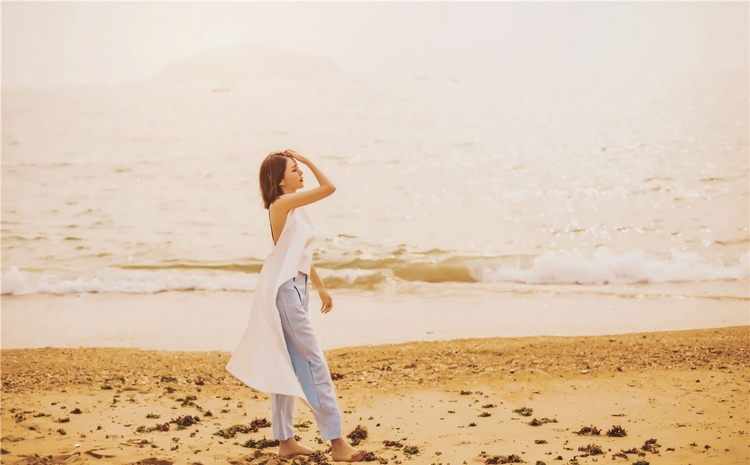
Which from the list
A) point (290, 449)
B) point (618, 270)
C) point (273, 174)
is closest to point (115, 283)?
point (618, 270)

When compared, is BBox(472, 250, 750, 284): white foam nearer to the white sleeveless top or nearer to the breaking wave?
the breaking wave

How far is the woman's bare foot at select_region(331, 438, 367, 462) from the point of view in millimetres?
4070

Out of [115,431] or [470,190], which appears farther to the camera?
[470,190]

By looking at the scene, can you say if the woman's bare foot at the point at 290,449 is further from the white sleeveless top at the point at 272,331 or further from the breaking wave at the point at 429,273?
the breaking wave at the point at 429,273

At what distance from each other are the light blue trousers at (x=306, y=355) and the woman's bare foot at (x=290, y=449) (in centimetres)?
27

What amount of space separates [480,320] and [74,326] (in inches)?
207

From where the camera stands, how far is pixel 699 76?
2672cm

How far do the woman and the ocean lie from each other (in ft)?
23.7

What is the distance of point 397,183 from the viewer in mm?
19062

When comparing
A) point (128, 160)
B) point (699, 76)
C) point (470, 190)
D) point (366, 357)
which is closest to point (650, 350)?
point (366, 357)

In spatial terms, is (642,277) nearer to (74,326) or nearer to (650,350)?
(650,350)

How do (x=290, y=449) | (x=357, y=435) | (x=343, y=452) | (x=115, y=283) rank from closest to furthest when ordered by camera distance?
(x=343, y=452), (x=290, y=449), (x=357, y=435), (x=115, y=283)

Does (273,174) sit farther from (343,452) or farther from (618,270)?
(618,270)

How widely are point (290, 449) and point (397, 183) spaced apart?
Answer: 1511 cm
